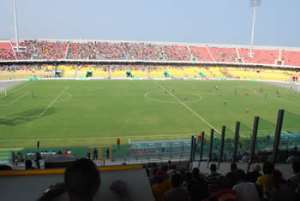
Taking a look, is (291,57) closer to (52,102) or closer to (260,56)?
(260,56)

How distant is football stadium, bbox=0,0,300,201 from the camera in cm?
354

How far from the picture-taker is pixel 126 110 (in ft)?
95.3

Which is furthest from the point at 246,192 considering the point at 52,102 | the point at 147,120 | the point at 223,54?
the point at 223,54

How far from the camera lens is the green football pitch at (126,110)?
21703 millimetres

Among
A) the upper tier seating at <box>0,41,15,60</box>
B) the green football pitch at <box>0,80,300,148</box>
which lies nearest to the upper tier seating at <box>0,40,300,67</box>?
the upper tier seating at <box>0,41,15,60</box>

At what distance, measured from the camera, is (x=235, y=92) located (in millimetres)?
39688

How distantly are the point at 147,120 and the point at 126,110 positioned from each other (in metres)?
3.89

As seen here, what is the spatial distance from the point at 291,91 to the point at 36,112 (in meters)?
31.3

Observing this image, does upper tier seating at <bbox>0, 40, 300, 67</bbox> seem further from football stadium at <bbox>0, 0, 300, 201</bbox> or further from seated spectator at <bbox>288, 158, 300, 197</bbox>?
seated spectator at <bbox>288, 158, 300, 197</bbox>

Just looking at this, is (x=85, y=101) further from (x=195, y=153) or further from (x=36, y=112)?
(x=195, y=153)

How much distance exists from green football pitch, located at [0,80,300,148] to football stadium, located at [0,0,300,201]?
3.8 inches

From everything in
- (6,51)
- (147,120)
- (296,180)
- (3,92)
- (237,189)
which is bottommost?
(147,120)

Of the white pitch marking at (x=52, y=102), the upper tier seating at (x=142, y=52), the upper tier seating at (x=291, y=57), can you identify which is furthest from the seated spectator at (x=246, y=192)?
the upper tier seating at (x=291, y=57)

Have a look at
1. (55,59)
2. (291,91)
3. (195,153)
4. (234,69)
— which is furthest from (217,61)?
(195,153)
